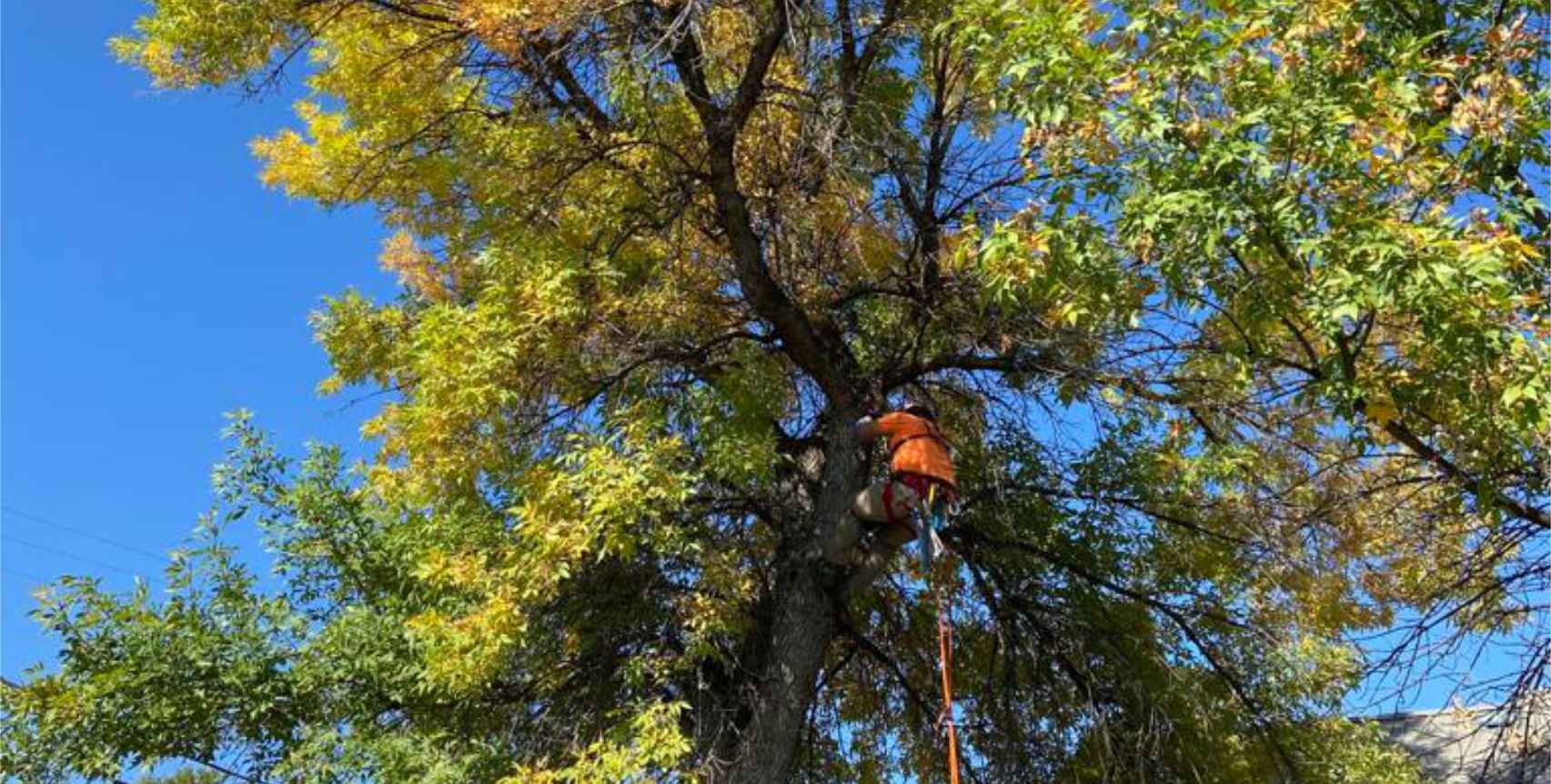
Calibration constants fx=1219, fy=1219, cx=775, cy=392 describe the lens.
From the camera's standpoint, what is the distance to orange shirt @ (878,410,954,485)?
638 cm

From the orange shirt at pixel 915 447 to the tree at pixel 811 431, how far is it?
0.67 meters

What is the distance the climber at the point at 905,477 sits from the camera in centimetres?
638

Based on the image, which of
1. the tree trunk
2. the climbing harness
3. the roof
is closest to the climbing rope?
the climbing harness

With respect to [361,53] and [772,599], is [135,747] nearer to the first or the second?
[772,599]

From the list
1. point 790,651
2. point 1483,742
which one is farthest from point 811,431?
point 1483,742

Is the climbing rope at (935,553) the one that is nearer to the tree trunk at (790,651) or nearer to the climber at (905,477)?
the climber at (905,477)

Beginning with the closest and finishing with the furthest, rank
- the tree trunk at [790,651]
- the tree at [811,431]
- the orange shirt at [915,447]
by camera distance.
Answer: the tree at [811,431], the orange shirt at [915,447], the tree trunk at [790,651]

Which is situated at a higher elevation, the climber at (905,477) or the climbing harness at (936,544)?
the climber at (905,477)

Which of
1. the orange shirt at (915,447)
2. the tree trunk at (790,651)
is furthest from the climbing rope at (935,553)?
the tree trunk at (790,651)

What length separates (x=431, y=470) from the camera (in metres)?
6.84

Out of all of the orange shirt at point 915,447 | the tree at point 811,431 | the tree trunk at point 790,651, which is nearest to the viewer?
the tree at point 811,431

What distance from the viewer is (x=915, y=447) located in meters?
6.44

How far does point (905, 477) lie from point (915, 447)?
0.18m

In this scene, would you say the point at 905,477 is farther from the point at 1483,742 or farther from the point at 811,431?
the point at 1483,742
